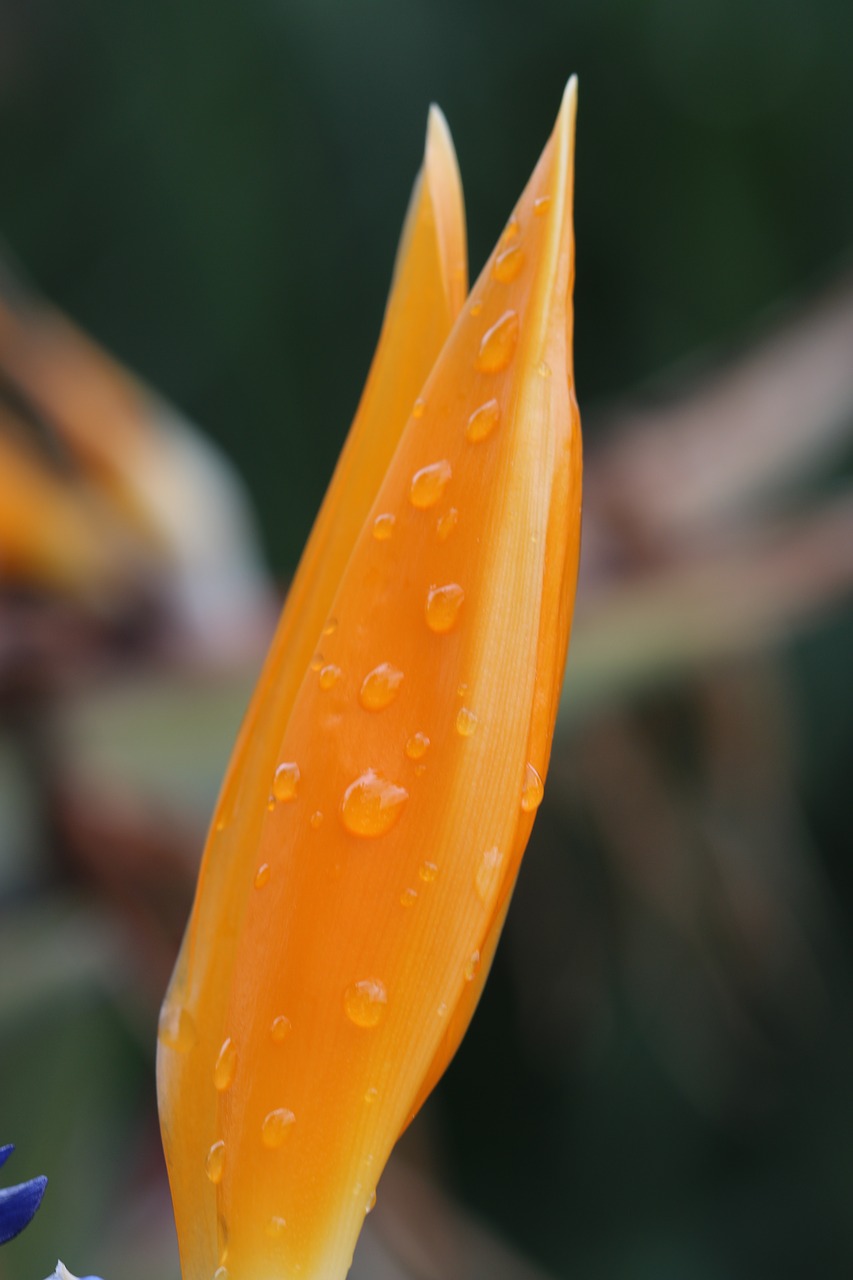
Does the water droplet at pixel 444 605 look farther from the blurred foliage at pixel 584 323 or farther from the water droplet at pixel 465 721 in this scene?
the blurred foliage at pixel 584 323

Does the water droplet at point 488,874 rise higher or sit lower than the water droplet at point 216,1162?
higher

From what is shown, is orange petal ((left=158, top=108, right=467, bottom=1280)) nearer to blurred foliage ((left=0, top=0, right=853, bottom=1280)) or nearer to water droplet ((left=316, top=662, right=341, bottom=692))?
water droplet ((left=316, top=662, right=341, bottom=692))

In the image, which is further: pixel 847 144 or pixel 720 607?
pixel 847 144

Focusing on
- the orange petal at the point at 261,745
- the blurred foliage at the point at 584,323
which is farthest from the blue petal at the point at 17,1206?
the blurred foliage at the point at 584,323

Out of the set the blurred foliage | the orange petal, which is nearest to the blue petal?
the orange petal

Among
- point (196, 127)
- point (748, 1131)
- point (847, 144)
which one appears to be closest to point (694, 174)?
point (847, 144)

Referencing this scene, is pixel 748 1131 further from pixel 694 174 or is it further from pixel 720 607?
pixel 694 174
